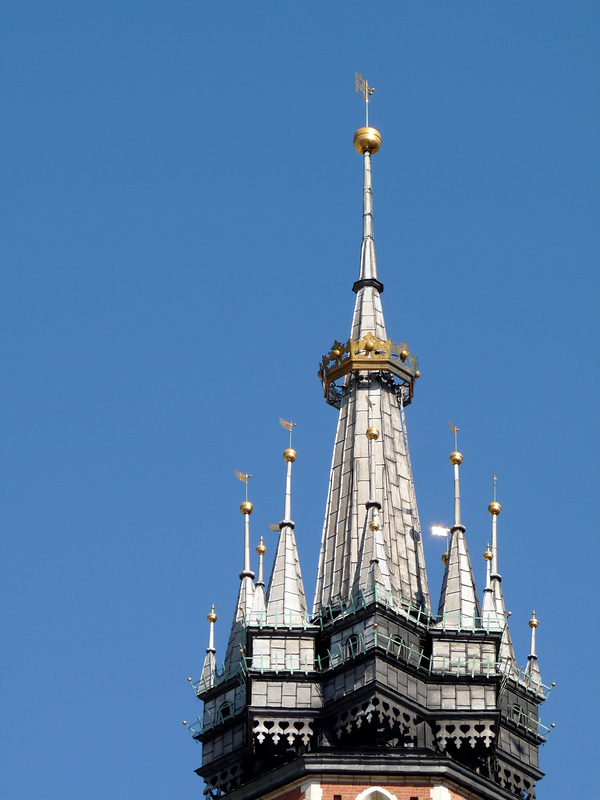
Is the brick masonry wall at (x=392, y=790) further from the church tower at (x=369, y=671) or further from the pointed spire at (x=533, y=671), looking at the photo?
the pointed spire at (x=533, y=671)

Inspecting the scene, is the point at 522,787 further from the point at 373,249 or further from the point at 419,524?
the point at 373,249

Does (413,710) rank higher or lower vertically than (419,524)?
lower

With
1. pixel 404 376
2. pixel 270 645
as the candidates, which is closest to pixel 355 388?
pixel 404 376

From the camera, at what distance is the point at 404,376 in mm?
75688

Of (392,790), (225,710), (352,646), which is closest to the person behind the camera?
(392,790)

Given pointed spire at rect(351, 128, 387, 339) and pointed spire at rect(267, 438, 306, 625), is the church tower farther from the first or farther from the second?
pointed spire at rect(351, 128, 387, 339)

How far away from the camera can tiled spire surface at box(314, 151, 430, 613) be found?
2753 inches

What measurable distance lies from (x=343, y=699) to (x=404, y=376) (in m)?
12.0

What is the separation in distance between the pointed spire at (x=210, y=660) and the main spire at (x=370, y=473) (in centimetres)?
318

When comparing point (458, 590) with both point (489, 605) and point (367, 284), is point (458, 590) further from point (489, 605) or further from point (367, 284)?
point (367, 284)

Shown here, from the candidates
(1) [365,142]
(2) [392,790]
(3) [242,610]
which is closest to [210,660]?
(3) [242,610]

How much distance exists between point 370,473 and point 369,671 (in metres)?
7.22

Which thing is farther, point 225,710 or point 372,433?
point 372,433

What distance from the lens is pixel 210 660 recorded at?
71.6 m
